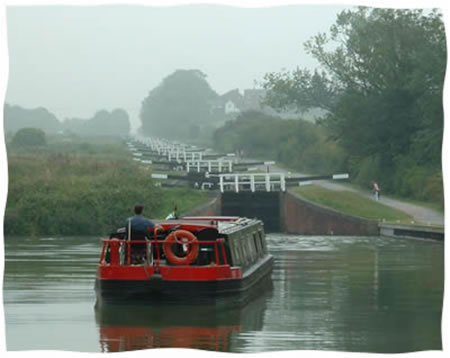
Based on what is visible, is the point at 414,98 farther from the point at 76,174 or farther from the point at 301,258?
the point at 301,258

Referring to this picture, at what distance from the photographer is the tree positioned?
296 ft

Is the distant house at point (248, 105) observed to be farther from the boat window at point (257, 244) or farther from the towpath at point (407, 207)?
the boat window at point (257, 244)

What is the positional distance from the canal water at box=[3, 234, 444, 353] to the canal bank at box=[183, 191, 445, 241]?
9180 millimetres

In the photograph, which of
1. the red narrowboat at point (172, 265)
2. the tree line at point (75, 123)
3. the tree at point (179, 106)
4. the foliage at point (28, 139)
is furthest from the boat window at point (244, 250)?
the tree at point (179, 106)

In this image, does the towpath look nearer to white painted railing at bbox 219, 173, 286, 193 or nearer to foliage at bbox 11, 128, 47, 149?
white painted railing at bbox 219, 173, 286, 193

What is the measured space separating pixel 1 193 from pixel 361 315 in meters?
5.48

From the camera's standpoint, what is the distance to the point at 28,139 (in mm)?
41188

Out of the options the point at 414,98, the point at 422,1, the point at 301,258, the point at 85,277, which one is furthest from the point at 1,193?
the point at 414,98

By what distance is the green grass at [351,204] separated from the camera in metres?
36.6

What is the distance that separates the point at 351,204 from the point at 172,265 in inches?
868

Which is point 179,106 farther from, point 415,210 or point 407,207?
point 415,210

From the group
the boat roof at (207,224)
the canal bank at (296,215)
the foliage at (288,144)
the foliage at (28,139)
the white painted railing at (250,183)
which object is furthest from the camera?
the foliage at (288,144)

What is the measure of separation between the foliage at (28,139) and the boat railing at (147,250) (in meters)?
22.4

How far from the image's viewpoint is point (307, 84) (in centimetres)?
6206
